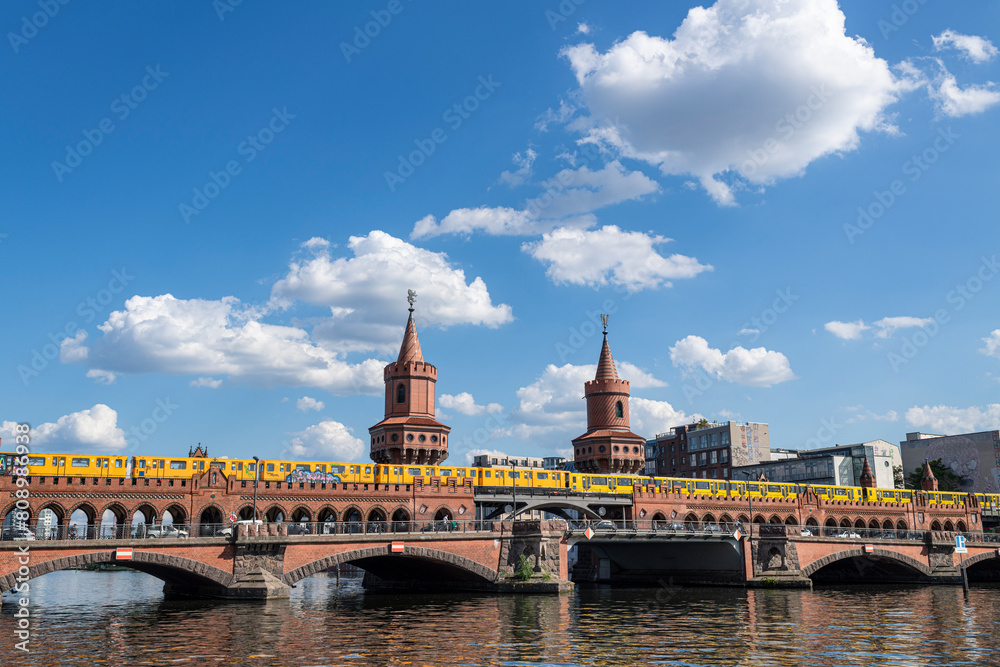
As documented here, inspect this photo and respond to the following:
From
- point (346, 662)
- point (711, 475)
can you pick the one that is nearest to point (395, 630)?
point (346, 662)

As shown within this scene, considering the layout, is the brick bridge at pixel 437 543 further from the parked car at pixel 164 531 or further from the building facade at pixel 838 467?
the building facade at pixel 838 467

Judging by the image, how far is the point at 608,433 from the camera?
99.2 metres

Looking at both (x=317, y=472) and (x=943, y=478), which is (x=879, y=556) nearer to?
(x=317, y=472)

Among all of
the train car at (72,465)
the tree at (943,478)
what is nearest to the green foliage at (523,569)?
the train car at (72,465)

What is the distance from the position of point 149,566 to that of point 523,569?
89.1 feet

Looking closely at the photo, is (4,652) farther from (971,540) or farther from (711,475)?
(711,475)

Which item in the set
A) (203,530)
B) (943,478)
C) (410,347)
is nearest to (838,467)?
(943,478)

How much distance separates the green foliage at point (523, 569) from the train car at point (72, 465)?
103 feet

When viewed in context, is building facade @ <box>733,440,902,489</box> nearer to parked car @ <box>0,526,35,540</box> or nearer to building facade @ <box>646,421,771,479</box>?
building facade @ <box>646,421,771,479</box>

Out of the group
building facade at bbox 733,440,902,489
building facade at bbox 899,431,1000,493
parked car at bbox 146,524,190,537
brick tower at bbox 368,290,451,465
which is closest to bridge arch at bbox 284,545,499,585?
parked car at bbox 146,524,190,537

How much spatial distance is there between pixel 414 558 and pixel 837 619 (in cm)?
3115

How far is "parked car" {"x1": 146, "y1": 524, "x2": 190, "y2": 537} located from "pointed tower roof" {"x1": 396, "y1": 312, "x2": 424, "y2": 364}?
36800 millimetres

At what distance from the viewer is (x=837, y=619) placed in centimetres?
4894

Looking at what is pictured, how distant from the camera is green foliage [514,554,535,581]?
6494cm
